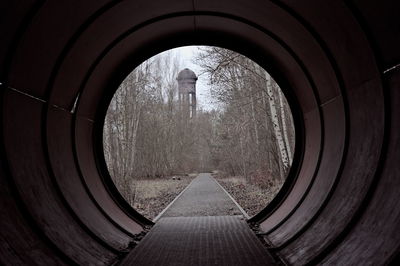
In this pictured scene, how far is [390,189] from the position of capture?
386 cm

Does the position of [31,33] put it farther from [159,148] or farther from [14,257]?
[159,148]

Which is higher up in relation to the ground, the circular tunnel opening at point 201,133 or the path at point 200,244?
the circular tunnel opening at point 201,133

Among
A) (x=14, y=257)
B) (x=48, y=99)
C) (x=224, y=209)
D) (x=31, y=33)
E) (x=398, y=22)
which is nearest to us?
(x=14, y=257)

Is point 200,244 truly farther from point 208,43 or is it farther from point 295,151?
point 208,43

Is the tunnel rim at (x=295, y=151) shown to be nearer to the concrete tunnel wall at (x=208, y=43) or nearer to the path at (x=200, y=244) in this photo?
the concrete tunnel wall at (x=208, y=43)

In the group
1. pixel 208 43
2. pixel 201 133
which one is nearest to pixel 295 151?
pixel 208 43

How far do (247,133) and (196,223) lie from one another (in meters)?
18.2

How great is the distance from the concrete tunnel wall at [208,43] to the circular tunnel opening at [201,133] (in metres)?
2.91

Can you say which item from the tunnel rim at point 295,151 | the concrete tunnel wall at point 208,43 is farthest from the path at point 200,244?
the tunnel rim at point 295,151

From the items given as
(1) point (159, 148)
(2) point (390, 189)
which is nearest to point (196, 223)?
(2) point (390, 189)

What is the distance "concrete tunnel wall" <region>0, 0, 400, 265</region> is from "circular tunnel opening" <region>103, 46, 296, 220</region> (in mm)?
2912

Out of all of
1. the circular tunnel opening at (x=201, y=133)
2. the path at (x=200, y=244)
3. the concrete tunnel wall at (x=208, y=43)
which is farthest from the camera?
the circular tunnel opening at (x=201, y=133)

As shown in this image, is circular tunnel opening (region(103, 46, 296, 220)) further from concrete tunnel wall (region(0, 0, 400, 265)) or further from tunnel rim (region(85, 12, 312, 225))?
concrete tunnel wall (region(0, 0, 400, 265))

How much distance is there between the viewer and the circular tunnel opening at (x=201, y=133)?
50.3 ft
